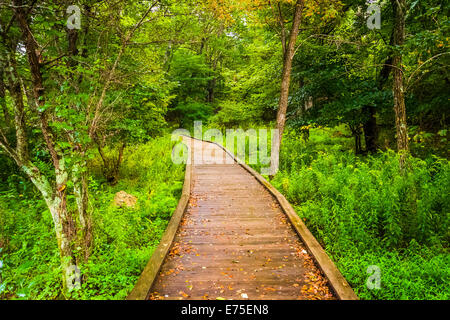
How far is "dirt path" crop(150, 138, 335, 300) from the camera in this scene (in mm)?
3443

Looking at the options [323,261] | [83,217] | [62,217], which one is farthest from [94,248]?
[323,261]

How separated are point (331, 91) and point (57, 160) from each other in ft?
35.6

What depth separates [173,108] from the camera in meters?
27.4

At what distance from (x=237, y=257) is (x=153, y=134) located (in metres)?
7.66

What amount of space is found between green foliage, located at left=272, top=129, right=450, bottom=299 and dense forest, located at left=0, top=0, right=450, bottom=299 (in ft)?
0.10

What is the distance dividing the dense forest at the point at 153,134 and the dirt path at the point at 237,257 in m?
0.64

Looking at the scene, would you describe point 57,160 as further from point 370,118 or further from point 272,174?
point 370,118

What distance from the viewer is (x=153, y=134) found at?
10.6 m

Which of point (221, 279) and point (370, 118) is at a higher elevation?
point (370, 118)

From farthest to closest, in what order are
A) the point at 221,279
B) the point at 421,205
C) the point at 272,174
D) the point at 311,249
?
the point at 272,174 → the point at 421,205 → the point at 311,249 → the point at 221,279

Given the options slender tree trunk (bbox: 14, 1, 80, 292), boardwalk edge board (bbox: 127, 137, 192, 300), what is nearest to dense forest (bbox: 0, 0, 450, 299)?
slender tree trunk (bbox: 14, 1, 80, 292)

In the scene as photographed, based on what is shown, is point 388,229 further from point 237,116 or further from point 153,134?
point 237,116

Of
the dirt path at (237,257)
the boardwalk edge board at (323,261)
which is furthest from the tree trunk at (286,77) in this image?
the boardwalk edge board at (323,261)
